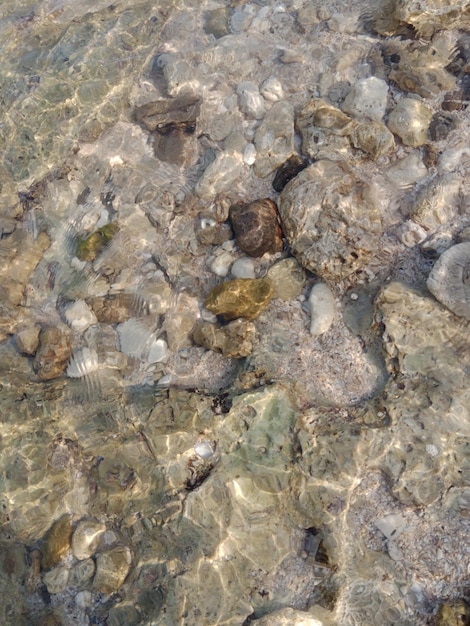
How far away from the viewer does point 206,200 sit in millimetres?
5645

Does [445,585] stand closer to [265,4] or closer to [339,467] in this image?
[339,467]

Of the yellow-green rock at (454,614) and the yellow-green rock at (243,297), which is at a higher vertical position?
the yellow-green rock at (243,297)

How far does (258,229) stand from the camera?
5.00m

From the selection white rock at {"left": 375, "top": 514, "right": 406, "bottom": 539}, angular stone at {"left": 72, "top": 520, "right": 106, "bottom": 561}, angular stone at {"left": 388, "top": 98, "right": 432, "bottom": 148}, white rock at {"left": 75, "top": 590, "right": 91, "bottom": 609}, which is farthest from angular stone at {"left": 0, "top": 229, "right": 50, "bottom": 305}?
white rock at {"left": 375, "top": 514, "right": 406, "bottom": 539}

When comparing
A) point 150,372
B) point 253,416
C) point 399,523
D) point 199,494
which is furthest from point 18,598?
point 399,523

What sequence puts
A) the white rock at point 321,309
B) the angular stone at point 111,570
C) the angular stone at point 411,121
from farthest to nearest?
the angular stone at point 411,121, the white rock at point 321,309, the angular stone at point 111,570

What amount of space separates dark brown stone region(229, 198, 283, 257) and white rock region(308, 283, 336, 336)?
0.70 m

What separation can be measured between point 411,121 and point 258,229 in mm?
2154

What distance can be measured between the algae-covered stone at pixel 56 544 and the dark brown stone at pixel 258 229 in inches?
133

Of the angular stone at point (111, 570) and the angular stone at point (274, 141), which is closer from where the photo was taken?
the angular stone at point (111, 570)

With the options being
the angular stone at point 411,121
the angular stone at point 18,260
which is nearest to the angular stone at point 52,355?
the angular stone at point 18,260

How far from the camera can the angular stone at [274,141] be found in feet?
18.1

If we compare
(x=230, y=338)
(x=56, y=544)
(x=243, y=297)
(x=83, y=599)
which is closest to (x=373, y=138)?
(x=243, y=297)

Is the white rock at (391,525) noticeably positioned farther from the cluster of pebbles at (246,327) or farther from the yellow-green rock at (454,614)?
the yellow-green rock at (454,614)
